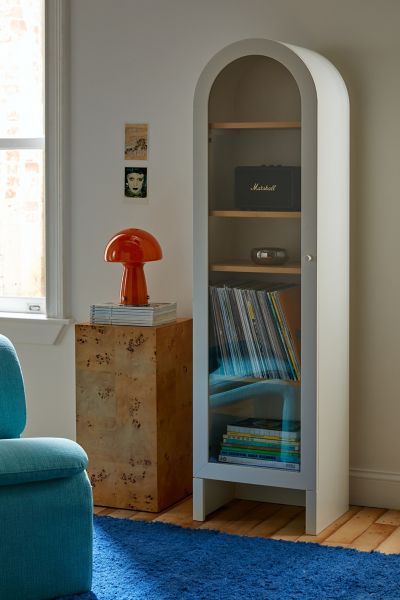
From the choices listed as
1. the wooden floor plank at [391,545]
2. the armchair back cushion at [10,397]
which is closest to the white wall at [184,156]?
the wooden floor plank at [391,545]

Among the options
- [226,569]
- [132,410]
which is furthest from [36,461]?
[132,410]

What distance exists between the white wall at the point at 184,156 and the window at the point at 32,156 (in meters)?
0.08

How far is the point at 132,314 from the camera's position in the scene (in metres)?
3.82

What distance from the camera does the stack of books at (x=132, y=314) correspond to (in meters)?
3.80

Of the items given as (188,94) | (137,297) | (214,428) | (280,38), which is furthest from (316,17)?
(214,428)

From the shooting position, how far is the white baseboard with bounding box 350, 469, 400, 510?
12.5 ft

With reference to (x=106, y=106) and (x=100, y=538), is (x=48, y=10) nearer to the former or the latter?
(x=106, y=106)

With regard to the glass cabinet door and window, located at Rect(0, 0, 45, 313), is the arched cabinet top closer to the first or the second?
the glass cabinet door

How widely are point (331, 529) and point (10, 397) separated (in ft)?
4.23

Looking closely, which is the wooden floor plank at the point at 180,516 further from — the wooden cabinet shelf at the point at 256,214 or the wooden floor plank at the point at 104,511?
the wooden cabinet shelf at the point at 256,214

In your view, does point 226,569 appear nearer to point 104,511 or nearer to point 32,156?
point 104,511

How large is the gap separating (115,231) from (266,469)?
126 cm

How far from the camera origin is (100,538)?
3.49 m

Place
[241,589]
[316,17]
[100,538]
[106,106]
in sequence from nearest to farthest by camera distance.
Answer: [241,589], [100,538], [316,17], [106,106]
